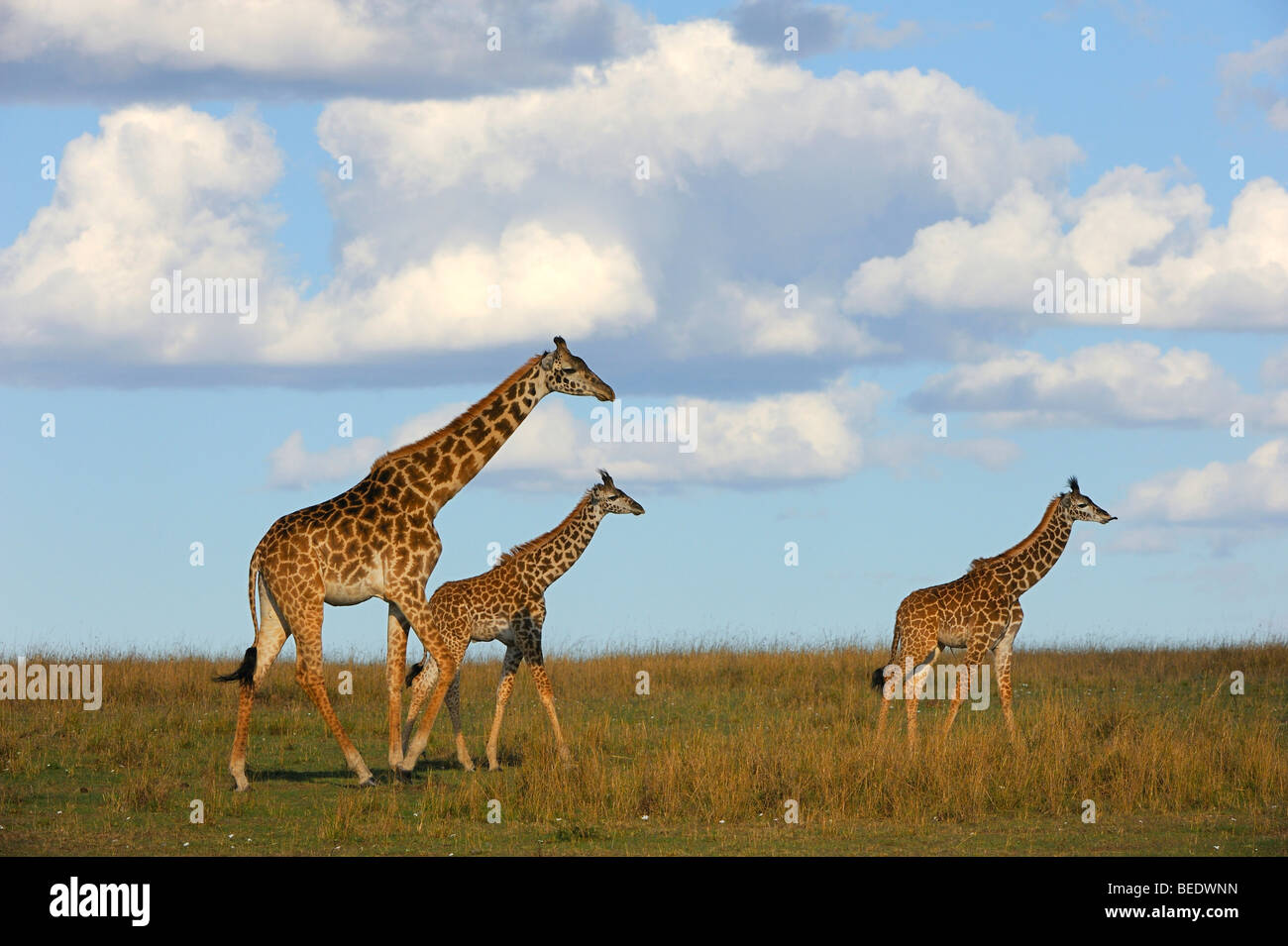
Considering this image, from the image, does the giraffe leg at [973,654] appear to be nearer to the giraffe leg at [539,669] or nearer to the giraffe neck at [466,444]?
the giraffe leg at [539,669]

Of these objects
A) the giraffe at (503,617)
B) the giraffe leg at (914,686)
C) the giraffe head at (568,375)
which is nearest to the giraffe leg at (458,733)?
the giraffe at (503,617)

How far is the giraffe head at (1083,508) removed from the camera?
19500mm

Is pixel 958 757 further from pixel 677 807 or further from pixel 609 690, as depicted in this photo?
pixel 609 690

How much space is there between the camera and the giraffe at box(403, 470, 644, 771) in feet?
53.9

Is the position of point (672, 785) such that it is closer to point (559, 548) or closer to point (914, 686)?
point (559, 548)

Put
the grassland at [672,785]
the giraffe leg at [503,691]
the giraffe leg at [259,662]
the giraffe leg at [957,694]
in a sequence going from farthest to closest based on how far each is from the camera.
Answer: the giraffe leg at [957,694] → the giraffe leg at [503,691] → the giraffe leg at [259,662] → the grassland at [672,785]

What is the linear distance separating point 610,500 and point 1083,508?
20.2ft

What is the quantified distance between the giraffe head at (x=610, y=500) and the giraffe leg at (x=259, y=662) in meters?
4.56

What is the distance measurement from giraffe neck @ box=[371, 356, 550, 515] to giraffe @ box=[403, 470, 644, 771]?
154 cm

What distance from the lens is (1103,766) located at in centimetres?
1490

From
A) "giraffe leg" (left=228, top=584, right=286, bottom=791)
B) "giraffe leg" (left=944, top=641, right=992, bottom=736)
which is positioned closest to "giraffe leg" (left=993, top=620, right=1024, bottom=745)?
"giraffe leg" (left=944, top=641, right=992, bottom=736)
